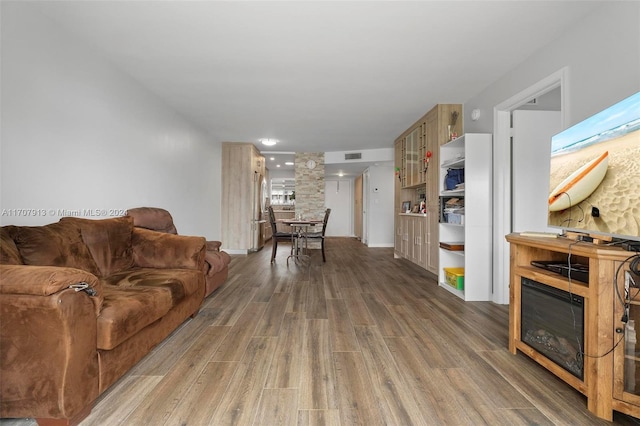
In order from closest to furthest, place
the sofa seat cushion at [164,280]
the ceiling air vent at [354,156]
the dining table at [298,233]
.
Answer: the sofa seat cushion at [164,280], the dining table at [298,233], the ceiling air vent at [354,156]

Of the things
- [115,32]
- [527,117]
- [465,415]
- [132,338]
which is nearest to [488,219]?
[527,117]

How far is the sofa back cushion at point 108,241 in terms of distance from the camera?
2086 millimetres

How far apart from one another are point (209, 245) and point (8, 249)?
188cm

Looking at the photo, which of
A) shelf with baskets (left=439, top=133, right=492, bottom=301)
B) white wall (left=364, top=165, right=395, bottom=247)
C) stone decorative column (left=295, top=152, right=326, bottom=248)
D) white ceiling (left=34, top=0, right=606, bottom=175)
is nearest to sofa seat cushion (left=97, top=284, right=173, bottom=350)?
white ceiling (left=34, top=0, right=606, bottom=175)

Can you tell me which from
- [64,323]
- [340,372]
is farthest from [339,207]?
[64,323]

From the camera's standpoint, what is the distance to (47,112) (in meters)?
2.06

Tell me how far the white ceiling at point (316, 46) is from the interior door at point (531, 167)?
63 centimetres

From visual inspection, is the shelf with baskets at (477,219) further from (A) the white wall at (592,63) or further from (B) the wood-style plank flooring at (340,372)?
(A) the white wall at (592,63)

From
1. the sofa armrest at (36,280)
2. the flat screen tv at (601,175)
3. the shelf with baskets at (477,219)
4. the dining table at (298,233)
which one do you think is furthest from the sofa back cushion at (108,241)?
the shelf with baskets at (477,219)

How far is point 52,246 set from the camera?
66.8 inches

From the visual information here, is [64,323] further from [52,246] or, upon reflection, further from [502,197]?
[502,197]

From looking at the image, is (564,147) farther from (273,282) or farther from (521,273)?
(273,282)

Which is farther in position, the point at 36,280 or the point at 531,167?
the point at 531,167

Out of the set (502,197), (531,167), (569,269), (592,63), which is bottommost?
(569,269)
